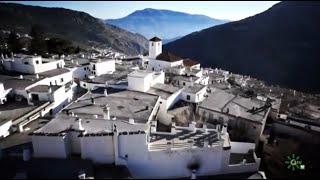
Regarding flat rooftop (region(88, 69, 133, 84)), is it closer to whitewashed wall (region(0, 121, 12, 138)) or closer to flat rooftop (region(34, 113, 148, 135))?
whitewashed wall (region(0, 121, 12, 138))

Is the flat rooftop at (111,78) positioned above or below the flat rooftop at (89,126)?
above

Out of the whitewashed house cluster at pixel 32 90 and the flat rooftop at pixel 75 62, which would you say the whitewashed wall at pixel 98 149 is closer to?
the whitewashed house cluster at pixel 32 90

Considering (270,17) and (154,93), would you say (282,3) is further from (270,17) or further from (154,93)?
(154,93)

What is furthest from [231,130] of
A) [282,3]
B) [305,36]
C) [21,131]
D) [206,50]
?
[282,3]

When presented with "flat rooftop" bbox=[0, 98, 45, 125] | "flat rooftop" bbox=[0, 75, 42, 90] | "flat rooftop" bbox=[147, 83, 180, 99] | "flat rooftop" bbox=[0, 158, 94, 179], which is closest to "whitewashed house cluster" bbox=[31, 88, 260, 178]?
"flat rooftop" bbox=[0, 158, 94, 179]

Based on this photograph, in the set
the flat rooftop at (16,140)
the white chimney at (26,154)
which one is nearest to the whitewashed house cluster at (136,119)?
the white chimney at (26,154)

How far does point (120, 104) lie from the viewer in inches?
1117

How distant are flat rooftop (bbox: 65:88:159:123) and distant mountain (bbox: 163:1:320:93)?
217 ft

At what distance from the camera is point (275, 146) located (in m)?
27.2

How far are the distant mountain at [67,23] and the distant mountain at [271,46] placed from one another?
41.2 m

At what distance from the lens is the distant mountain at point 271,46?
93.8 meters

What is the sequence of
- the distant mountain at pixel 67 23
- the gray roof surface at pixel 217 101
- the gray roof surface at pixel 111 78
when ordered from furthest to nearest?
the distant mountain at pixel 67 23 < the gray roof surface at pixel 111 78 < the gray roof surface at pixel 217 101

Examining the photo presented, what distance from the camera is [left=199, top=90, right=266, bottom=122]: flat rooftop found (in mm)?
29109

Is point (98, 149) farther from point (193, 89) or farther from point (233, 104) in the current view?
point (193, 89)
